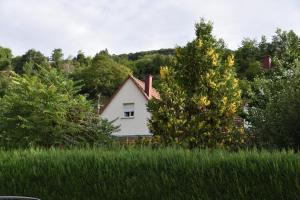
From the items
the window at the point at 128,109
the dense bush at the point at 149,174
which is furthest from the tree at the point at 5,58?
the dense bush at the point at 149,174

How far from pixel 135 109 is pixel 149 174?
39.8 meters

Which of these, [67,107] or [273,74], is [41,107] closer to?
[67,107]

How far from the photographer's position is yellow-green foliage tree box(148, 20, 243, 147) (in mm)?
16734

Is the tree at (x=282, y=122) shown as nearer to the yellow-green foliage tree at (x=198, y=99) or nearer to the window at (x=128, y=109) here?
the yellow-green foliage tree at (x=198, y=99)

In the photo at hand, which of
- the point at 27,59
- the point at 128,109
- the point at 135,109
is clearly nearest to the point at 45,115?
the point at 135,109

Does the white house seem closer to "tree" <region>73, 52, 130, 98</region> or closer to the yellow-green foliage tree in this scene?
"tree" <region>73, 52, 130, 98</region>

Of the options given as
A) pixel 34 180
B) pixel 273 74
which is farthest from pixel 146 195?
pixel 273 74

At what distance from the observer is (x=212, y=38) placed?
1877 cm

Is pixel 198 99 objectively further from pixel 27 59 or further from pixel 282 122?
pixel 27 59

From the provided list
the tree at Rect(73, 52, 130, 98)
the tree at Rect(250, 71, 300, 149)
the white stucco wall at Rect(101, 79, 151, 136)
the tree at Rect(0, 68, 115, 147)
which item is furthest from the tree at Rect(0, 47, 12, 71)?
the tree at Rect(250, 71, 300, 149)

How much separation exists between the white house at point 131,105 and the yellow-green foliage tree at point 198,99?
30329 millimetres

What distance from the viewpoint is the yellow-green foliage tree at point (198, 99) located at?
16734mm

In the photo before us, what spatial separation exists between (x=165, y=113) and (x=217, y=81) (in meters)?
1.96

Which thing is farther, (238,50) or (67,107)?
(238,50)
